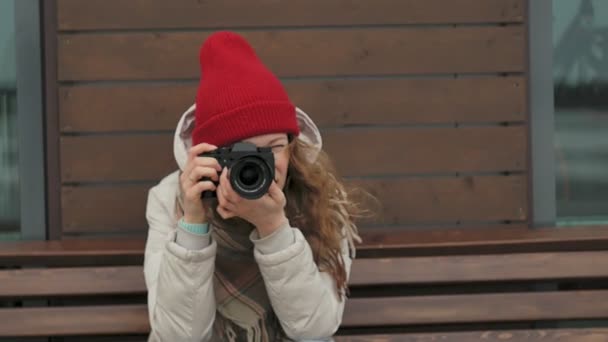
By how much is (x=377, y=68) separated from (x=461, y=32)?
341 mm

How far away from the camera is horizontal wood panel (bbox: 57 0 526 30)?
3258mm

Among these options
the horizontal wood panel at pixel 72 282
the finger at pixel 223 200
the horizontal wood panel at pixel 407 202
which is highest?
the finger at pixel 223 200

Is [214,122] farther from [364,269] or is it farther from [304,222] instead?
[364,269]

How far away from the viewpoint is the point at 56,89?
3314 millimetres

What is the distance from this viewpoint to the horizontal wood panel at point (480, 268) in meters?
2.97

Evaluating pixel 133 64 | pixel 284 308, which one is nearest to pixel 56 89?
pixel 133 64

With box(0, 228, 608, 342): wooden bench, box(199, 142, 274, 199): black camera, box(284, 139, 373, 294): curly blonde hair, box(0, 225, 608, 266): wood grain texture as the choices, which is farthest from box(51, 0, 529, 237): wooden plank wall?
box(199, 142, 274, 199): black camera

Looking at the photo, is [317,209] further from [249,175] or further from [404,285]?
[404,285]

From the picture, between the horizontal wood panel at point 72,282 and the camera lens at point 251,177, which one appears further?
the horizontal wood panel at point 72,282

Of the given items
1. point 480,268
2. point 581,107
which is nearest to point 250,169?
point 480,268

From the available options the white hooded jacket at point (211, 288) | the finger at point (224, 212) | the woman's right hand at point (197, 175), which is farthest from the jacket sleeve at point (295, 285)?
the woman's right hand at point (197, 175)

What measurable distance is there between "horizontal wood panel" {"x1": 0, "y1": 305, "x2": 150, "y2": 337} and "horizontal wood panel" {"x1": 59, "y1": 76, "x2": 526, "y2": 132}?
0.70 m

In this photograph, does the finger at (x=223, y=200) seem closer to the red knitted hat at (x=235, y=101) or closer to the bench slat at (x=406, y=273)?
the red knitted hat at (x=235, y=101)

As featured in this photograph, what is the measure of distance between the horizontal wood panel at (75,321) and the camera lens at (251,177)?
955 millimetres
